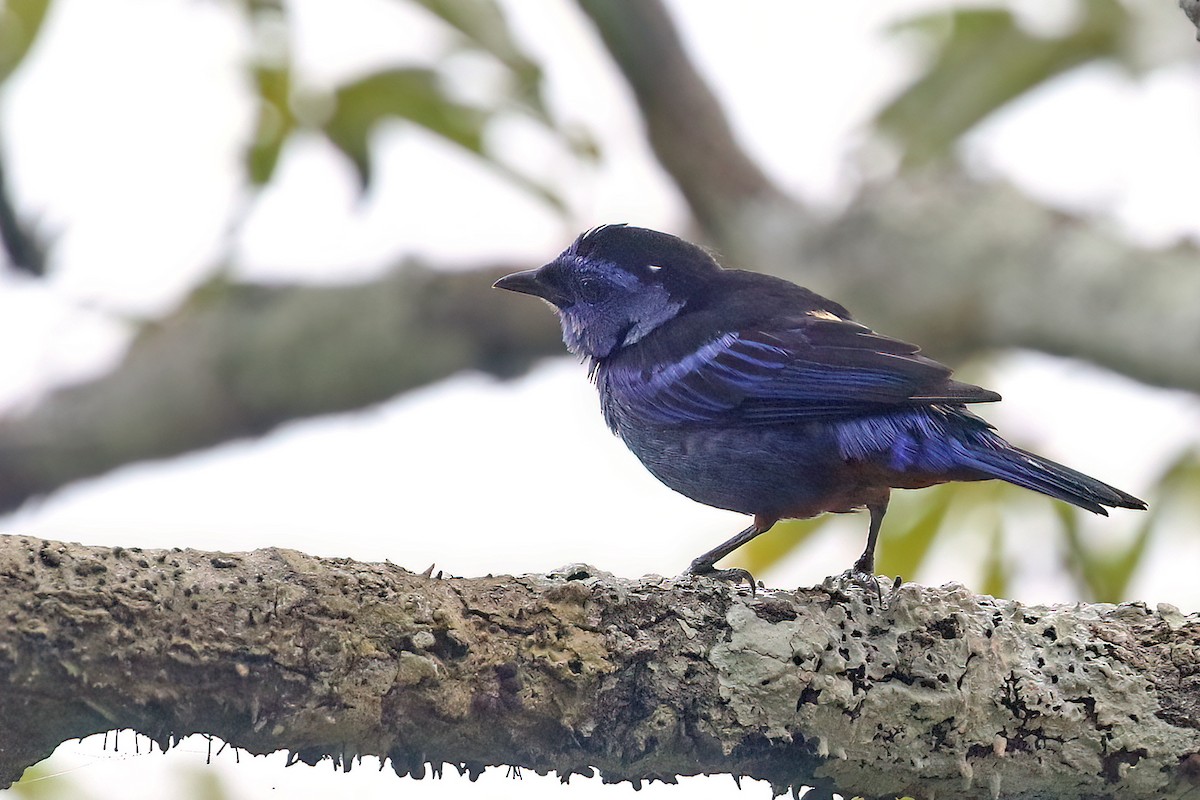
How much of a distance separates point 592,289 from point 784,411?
3.21ft

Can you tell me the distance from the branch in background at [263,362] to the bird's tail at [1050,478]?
3429 mm

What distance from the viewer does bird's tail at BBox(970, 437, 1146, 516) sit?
10.2 ft

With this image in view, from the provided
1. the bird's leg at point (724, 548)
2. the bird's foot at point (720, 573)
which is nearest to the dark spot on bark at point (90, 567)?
the bird's foot at point (720, 573)

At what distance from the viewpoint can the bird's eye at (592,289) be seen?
14.2 ft

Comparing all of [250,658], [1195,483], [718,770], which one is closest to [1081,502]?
[718,770]

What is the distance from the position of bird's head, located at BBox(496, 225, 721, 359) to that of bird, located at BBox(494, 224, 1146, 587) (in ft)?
0.03

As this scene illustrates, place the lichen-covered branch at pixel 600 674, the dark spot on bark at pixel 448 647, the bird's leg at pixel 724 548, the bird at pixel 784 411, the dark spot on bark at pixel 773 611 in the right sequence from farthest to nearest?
the bird's leg at pixel 724 548, the bird at pixel 784 411, the dark spot on bark at pixel 773 611, the dark spot on bark at pixel 448 647, the lichen-covered branch at pixel 600 674

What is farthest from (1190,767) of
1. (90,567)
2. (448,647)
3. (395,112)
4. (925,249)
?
(395,112)

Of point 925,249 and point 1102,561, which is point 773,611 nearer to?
point 1102,561

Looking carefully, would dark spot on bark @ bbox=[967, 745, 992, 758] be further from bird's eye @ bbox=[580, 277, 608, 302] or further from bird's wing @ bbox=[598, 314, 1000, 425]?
bird's eye @ bbox=[580, 277, 608, 302]

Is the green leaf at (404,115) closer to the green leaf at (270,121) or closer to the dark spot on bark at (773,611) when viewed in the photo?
the green leaf at (270,121)

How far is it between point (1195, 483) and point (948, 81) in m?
1.99

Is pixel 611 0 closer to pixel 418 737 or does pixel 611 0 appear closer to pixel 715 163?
pixel 715 163

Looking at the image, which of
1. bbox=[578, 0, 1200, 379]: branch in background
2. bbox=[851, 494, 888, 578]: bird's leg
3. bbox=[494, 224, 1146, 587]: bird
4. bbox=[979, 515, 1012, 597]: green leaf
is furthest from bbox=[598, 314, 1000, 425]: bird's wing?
bbox=[578, 0, 1200, 379]: branch in background
